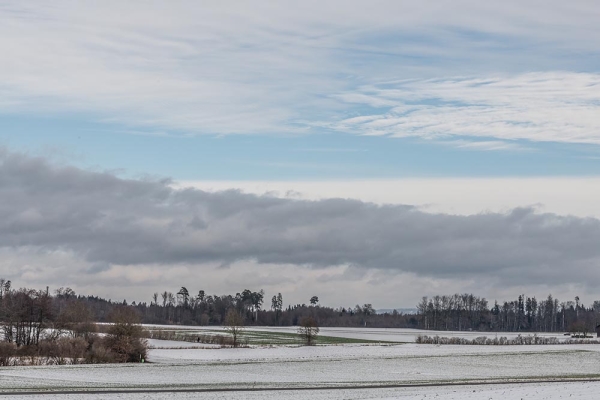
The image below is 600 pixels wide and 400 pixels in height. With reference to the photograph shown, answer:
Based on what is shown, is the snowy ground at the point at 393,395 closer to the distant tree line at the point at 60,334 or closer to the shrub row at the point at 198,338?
the distant tree line at the point at 60,334

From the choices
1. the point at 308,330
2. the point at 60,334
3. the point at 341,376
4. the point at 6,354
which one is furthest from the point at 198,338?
the point at 341,376

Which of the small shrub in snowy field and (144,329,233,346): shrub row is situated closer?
the small shrub in snowy field

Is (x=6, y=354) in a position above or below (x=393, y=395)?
below

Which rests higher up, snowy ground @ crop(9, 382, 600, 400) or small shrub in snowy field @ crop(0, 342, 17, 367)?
snowy ground @ crop(9, 382, 600, 400)

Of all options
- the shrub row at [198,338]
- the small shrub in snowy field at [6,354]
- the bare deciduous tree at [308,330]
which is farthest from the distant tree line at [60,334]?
the bare deciduous tree at [308,330]

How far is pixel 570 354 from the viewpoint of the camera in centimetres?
11500

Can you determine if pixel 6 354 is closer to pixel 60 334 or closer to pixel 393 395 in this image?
pixel 60 334

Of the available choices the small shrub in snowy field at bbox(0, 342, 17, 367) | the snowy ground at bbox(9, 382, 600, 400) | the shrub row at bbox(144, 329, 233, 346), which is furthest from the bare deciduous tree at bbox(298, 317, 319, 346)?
the snowy ground at bbox(9, 382, 600, 400)

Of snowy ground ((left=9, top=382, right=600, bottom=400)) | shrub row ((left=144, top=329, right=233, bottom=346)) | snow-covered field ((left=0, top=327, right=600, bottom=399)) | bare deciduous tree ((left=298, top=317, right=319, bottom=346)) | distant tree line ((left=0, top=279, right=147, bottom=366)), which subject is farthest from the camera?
bare deciduous tree ((left=298, top=317, right=319, bottom=346))

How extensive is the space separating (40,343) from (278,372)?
51.0m

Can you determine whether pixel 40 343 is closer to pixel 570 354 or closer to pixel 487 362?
pixel 487 362

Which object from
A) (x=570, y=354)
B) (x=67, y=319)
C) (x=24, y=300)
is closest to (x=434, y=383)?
(x=570, y=354)

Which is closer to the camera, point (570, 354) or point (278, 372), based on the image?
point (278, 372)

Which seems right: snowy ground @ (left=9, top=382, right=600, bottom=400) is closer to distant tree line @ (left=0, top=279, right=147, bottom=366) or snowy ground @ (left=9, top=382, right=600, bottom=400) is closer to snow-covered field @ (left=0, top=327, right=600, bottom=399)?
snow-covered field @ (left=0, top=327, right=600, bottom=399)
